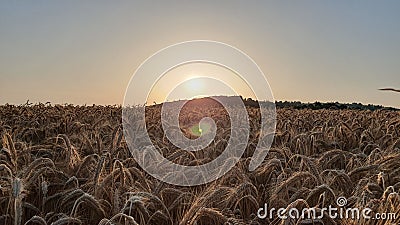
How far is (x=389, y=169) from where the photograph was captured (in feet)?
11.3

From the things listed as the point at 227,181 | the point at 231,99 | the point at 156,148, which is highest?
the point at 231,99

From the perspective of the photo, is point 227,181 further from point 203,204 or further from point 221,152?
point 221,152

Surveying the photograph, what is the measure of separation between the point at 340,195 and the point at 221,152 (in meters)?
2.24

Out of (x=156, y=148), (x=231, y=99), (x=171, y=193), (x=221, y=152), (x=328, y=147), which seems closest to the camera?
(x=171, y=193)

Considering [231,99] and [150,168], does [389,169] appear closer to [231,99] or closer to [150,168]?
[150,168]

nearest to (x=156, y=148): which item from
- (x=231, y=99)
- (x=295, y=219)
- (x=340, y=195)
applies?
(x=340, y=195)

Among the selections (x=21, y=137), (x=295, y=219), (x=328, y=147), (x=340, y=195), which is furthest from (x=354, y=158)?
(x=21, y=137)

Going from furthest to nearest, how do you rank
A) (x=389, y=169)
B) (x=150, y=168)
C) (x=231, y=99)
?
(x=231, y=99) < (x=150, y=168) < (x=389, y=169)

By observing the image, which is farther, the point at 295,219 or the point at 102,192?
the point at 102,192

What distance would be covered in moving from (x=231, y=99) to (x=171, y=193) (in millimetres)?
18730

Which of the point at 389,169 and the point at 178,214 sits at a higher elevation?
the point at 389,169

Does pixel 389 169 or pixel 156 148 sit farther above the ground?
pixel 156 148

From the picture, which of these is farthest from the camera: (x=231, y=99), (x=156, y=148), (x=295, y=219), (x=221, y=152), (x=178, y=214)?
(x=231, y=99)

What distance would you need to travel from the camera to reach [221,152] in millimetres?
5094
